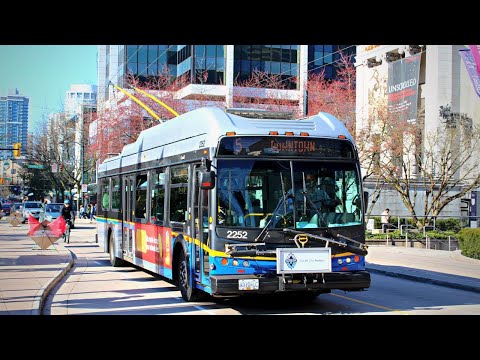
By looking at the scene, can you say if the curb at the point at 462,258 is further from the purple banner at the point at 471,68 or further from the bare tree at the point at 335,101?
the bare tree at the point at 335,101

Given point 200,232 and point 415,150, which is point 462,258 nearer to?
point 200,232

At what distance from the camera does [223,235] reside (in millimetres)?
12203

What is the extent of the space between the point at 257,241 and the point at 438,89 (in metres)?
36.0

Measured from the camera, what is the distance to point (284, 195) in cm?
1234

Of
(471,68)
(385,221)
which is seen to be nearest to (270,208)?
(471,68)

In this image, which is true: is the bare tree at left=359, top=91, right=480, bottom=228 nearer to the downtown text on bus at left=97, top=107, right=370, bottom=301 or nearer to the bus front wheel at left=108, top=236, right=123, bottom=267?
the bus front wheel at left=108, top=236, right=123, bottom=267

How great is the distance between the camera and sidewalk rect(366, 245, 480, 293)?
60.5 feet

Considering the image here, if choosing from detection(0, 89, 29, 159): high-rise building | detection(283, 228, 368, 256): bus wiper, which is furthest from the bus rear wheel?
detection(0, 89, 29, 159): high-rise building

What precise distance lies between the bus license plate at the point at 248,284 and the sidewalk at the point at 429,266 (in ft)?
23.6

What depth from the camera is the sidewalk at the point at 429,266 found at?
1845cm

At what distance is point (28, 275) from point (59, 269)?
1802mm

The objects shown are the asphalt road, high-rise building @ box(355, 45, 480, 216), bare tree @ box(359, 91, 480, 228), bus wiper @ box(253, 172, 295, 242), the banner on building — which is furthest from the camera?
high-rise building @ box(355, 45, 480, 216)

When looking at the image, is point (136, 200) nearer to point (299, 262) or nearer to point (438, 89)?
point (299, 262)
